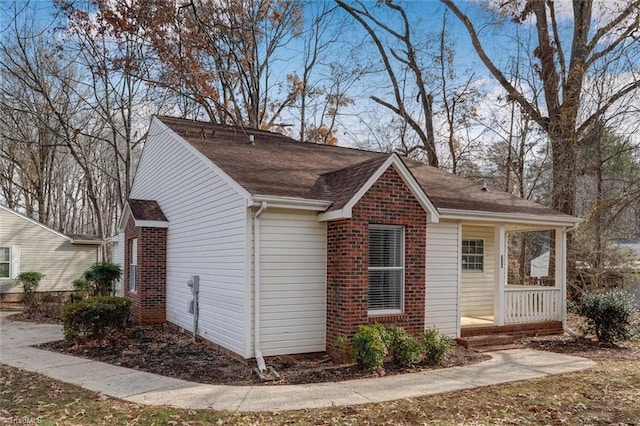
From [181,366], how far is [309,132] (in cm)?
1977

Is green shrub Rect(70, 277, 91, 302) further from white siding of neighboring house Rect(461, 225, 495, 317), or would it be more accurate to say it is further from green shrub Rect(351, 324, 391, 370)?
white siding of neighboring house Rect(461, 225, 495, 317)

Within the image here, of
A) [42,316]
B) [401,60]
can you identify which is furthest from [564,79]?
[42,316]

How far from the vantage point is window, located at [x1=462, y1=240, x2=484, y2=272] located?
12.7 meters

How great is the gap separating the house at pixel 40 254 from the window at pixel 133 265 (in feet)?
32.9

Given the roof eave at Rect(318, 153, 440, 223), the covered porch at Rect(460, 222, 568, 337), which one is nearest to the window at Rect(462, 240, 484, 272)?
the covered porch at Rect(460, 222, 568, 337)

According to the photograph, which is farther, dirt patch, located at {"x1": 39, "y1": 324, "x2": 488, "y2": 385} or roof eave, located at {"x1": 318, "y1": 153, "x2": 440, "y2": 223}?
roof eave, located at {"x1": 318, "y1": 153, "x2": 440, "y2": 223}

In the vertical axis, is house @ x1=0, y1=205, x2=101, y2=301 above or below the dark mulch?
above

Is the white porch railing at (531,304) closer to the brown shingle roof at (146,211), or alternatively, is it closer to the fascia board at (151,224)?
Result: the fascia board at (151,224)

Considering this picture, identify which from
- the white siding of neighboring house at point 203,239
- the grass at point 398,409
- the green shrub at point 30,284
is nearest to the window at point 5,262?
the green shrub at point 30,284

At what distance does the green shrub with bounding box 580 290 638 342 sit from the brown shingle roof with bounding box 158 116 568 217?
241 cm

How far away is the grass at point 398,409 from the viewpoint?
5363 mm

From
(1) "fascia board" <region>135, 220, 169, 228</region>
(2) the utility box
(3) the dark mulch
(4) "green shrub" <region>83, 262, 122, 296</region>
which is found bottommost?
(3) the dark mulch

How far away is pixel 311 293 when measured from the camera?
8.66 meters

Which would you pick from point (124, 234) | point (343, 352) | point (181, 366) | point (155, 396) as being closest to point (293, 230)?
point (343, 352)
